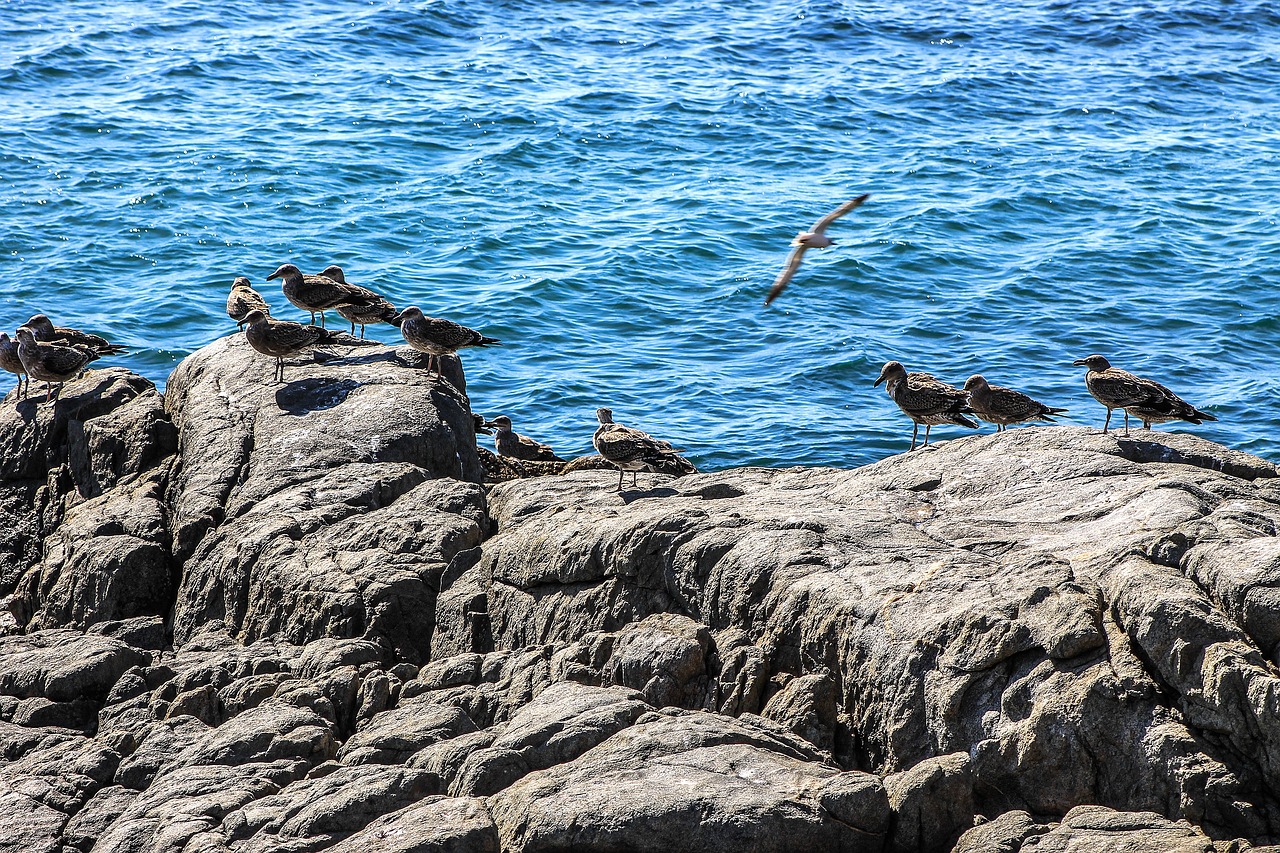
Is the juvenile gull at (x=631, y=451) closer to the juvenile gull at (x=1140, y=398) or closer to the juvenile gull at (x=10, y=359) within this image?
the juvenile gull at (x=1140, y=398)

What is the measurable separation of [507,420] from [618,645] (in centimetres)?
592

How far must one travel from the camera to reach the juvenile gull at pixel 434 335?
44.6 ft

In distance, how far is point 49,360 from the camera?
13398 mm

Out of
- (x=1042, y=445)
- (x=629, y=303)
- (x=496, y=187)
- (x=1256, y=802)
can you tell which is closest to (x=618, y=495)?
(x=1042, y=445)

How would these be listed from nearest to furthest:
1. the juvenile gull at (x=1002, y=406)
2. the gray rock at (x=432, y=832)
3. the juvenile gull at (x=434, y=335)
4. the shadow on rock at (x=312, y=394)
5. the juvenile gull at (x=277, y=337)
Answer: the gray rock at (x=432, y=832) → the juvenile gull at (x=1002, y=406) → the shadow on rock at (x=312, y=394) → the juvenile gull at (x=277, y=337) → the juvenile gull at (x=434, y=335)

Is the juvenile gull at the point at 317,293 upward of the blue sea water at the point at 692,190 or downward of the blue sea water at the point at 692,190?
upward

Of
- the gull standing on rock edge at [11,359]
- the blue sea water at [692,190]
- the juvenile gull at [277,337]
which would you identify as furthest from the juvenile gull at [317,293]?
the blue sea water at [692,190]

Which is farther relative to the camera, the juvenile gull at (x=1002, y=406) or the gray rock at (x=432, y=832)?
the juvenile gull at (x=1002, y=406)

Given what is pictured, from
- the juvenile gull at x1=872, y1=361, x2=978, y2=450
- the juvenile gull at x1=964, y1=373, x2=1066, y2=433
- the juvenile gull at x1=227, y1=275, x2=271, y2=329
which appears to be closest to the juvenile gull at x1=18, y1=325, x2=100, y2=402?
the juvenile gull at x1=227, y1=275, x2=271, y2=329

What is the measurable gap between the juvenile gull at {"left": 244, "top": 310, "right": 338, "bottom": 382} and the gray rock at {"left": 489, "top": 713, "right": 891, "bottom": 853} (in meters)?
6.60

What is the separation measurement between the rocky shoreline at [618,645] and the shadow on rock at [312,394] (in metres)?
0.04

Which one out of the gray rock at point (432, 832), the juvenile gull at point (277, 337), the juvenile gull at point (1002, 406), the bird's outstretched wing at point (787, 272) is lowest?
the gray rock at point (432, 832)

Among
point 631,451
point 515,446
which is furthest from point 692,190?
point 631,451

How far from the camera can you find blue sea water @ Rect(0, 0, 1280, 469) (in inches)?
787
